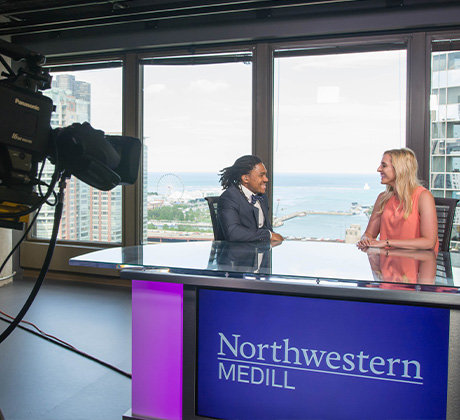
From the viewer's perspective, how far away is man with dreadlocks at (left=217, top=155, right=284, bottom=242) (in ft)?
9.48

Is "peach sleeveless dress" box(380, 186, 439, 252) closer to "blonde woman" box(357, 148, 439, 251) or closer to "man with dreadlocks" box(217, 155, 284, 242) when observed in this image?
"blonde woman" box(357, 148, 439, 251)

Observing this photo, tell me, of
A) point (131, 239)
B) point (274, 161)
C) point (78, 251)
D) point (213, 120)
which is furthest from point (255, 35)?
point (78, 251)

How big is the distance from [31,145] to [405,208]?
2.34m

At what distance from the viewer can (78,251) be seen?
17.4 feet

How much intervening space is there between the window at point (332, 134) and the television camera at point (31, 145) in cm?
327

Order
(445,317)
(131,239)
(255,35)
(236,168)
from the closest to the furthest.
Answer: (445,317) < (236,168) < (255,35) < (131,239)

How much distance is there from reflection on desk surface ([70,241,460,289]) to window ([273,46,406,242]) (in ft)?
6.44

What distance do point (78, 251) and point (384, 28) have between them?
3939 mm

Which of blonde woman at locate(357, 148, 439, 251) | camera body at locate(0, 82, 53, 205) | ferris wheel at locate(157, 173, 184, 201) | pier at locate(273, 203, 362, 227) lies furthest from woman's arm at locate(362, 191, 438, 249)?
ferris wheel at locate(157, 173, 184, 201)

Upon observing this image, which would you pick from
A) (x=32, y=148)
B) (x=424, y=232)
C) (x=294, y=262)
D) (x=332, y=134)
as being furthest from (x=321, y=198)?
(x=32, y=148)

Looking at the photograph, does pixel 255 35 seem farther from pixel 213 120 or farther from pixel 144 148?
pixel 144 148

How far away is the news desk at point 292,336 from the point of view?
5.21 feet

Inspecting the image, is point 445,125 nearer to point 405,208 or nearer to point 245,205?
point 405,208

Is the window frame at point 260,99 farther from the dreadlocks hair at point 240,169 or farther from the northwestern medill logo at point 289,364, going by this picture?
the northwestern medill logo at point 289,364
